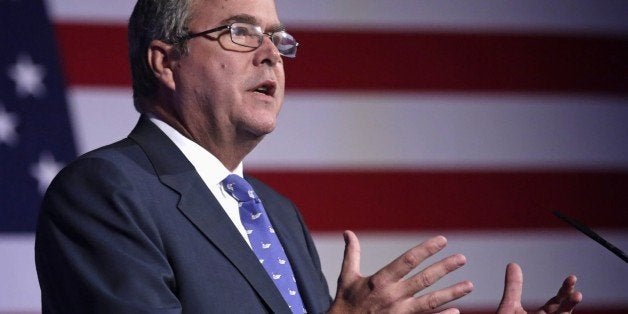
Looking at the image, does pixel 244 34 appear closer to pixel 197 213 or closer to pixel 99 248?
pixel 197 213

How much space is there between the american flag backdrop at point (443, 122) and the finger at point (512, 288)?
1111 mm

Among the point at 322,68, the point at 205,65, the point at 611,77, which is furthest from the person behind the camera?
the point at 611,77

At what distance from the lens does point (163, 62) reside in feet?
5.67

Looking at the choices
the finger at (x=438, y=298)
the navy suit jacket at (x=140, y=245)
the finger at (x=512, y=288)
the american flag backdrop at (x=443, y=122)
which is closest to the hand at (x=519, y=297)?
the finger at (x=512, y=288)

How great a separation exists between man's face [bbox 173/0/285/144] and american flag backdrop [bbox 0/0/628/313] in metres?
0.92

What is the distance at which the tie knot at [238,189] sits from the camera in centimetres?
167

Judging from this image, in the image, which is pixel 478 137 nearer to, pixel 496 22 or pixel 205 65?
pixel 496 22

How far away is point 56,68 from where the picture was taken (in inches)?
101

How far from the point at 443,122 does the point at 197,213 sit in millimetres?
1458

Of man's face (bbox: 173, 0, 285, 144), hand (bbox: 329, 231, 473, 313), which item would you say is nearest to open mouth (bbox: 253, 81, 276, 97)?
man's face (bbox: 173, 0, 285, 144)

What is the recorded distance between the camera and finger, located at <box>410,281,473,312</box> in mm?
1354

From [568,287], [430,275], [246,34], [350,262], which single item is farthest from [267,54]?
[568,287]

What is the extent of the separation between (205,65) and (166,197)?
0.96ft

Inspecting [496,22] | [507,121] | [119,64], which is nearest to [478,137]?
[507,121]
